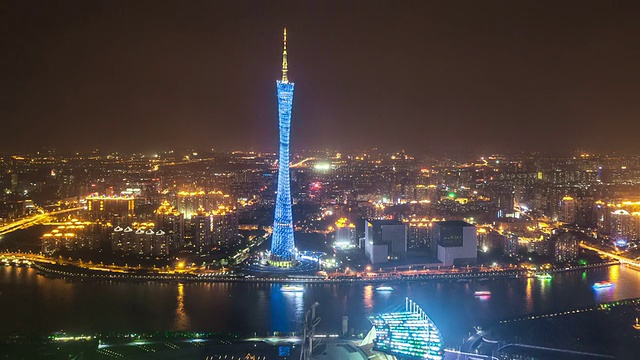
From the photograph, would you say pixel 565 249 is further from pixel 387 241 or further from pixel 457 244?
pixel 387 241

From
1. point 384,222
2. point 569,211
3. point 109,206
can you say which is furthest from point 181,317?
point 569,211

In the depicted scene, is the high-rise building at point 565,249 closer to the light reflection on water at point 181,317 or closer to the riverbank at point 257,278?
the riverbank at point 257,278

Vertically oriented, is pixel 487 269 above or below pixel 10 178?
below

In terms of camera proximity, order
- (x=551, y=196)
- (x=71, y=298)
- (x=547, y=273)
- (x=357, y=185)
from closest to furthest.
Answer: (x=71, y=298), (x=547, y=273), (x=551, y=196), (x=357, y=185)

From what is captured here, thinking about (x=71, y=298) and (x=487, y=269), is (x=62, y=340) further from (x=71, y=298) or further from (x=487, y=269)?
(x=487, y=269)

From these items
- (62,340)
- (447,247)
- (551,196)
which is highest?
(551,196)

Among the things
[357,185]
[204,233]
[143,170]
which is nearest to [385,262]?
[204,233]
